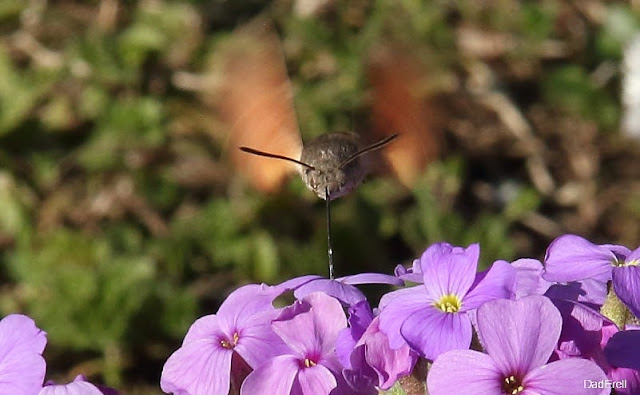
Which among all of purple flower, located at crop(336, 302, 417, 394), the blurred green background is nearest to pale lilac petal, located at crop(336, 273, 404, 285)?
purple flower, located at crop(336, 302, 417, 394)

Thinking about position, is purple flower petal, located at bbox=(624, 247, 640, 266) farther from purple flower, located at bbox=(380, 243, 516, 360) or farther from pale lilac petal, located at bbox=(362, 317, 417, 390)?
pale lilac petal, located at bbox=(362, 317, 417, 390)

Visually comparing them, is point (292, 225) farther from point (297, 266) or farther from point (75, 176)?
point (75, 176)

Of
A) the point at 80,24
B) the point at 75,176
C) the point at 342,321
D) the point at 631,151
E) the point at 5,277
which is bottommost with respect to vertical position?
the point at 342,321

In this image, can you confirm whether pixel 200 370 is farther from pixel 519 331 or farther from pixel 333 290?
pixel 519 331

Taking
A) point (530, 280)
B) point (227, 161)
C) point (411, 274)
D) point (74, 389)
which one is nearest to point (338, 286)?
point (411, 274)

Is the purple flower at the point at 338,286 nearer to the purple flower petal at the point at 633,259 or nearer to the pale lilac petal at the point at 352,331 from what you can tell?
the pale lilac petal at the point at 352,331

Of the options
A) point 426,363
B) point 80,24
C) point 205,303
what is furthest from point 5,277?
point 426,363
